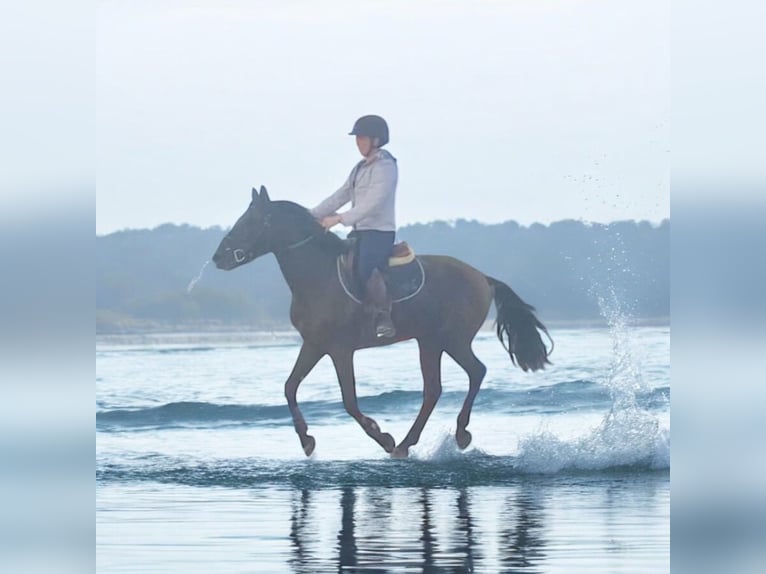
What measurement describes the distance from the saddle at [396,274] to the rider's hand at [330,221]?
12cm

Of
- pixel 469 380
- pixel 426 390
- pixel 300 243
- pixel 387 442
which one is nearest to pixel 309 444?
pixel 387 442

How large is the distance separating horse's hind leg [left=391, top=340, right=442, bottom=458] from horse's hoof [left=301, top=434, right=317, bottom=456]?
42 cm

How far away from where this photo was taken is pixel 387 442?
7082 mm

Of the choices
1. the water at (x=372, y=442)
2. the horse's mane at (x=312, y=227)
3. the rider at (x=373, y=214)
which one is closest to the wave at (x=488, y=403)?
the water at (x=372, y=442)

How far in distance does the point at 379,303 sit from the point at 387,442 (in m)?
0.73

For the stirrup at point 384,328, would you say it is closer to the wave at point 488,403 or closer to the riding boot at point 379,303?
the riding boot at point 379,303

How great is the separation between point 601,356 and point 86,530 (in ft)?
9.31

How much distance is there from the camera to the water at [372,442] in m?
6.79

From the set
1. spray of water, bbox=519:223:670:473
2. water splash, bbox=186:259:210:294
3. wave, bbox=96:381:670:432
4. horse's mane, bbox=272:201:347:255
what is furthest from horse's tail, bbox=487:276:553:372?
water splash, bbox=186:259:210:294

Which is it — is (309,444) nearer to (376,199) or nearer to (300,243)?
(300,243)

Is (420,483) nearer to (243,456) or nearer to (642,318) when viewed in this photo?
(243,456)

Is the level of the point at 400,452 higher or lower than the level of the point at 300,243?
lower

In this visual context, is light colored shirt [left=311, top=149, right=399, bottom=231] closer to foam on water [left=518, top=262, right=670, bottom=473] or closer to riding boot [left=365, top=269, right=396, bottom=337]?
riding boot [left=365, top=269, right=396, bottom=337]

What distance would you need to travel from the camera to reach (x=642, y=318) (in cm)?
719
